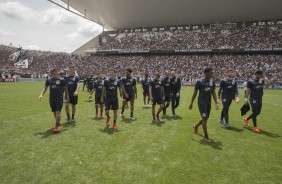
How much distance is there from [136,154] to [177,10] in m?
51.1

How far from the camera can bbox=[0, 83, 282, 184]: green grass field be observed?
16.9 ft

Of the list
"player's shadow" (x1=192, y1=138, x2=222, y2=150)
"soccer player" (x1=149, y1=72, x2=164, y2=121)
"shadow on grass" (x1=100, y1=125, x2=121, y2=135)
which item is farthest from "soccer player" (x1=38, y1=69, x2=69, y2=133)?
"player's shadow" (x1=192, y1=138, x2=222, y2=150)

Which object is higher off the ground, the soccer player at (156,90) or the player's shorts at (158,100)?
the soccer player at (156,90)

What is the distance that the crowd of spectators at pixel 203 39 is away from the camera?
49.3 metres

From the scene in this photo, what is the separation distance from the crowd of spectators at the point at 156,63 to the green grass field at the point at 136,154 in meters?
27.9

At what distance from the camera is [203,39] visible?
55.0 metres

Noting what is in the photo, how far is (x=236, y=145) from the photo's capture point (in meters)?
7.59

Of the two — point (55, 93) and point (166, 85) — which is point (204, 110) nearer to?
point (166, 85)

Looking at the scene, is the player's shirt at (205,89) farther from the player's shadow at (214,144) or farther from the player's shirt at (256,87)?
the player's shirt at (256,87)

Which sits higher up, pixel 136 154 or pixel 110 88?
pixel 110 88

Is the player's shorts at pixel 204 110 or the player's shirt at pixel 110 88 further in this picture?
the player's shirt at pixel 110 88

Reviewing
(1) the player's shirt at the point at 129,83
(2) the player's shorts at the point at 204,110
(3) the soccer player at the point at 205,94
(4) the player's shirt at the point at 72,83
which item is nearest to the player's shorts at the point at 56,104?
(4) the player's shirt at the point at 72,83

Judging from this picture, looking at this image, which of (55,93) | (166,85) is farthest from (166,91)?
(55,93)

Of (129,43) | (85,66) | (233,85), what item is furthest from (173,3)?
(233,85)
